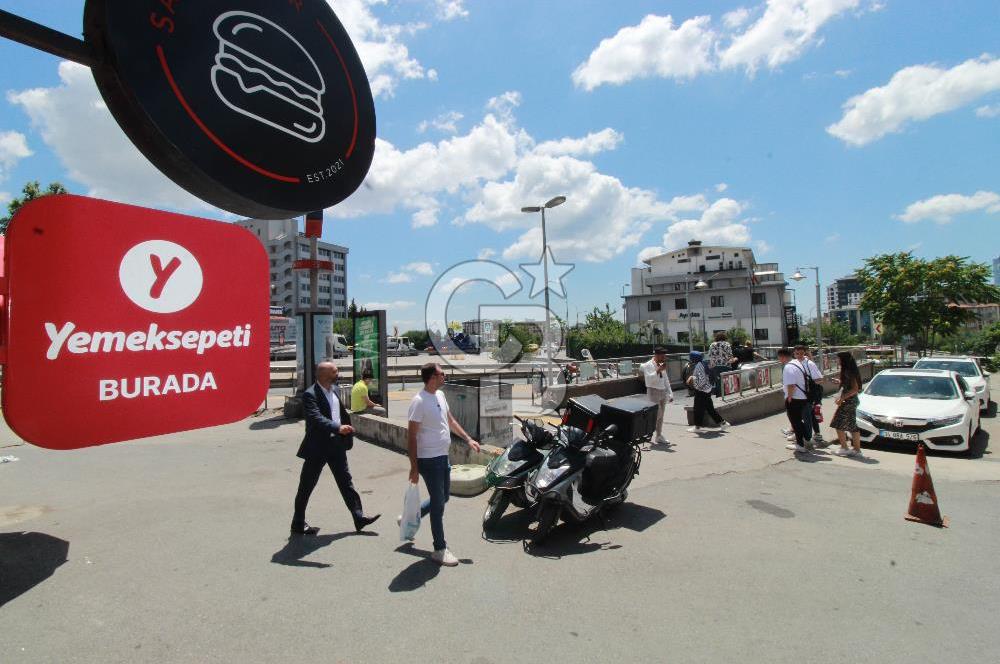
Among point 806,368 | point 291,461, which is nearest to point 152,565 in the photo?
point 291,461

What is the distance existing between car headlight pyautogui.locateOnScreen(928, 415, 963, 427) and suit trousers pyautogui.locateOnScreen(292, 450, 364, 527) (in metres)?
9.36

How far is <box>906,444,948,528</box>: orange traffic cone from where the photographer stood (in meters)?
5.12

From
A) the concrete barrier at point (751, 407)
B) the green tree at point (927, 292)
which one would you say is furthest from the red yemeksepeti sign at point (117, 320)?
the green tree at point (927, 292)

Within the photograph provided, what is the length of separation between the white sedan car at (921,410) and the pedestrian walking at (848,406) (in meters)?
1.04

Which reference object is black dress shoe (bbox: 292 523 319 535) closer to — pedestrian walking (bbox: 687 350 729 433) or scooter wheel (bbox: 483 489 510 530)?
scooter wheel (bbox: 483 489 510 530)

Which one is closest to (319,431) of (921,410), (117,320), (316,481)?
(316,481)

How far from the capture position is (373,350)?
11617mm

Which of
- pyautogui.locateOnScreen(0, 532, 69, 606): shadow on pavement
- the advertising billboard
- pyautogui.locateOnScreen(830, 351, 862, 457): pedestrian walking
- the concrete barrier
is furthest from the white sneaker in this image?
the concrete barrier

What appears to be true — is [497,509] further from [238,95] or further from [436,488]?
[238,95]

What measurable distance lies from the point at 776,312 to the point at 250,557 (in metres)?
68.3

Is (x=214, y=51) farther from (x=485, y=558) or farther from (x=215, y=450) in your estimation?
(x=215, y=450)

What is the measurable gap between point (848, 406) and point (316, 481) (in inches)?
322

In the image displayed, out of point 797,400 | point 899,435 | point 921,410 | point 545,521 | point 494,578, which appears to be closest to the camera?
point 494,578

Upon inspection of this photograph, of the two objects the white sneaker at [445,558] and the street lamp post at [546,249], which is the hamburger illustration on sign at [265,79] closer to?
the white sneaker at [445,558]
